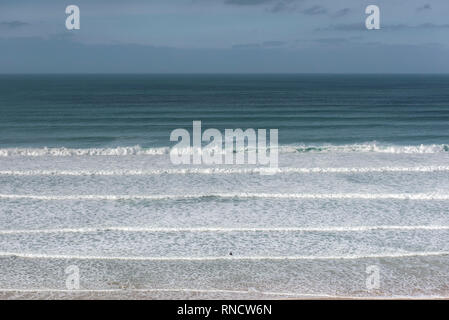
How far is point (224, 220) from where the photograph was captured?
11508 millimetres

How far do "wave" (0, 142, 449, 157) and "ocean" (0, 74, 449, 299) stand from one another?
83 mm

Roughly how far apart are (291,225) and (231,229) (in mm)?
1435

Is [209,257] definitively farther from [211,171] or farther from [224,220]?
[211,171]

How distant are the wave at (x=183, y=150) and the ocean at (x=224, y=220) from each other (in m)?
0.08

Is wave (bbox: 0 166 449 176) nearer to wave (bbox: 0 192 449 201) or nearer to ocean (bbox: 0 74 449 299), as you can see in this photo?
ocean (bbox: 0 74 449 299)

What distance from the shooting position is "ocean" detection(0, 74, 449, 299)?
8203mm

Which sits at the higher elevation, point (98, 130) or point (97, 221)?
point (98, 130)

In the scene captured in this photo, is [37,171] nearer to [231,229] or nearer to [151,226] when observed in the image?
[151,226]

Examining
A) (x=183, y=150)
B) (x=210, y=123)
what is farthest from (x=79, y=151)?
(x=210, y=123)

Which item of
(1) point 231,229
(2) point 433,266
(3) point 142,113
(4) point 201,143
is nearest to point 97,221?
(1) point 231,229

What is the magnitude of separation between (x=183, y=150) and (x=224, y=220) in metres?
8.90
